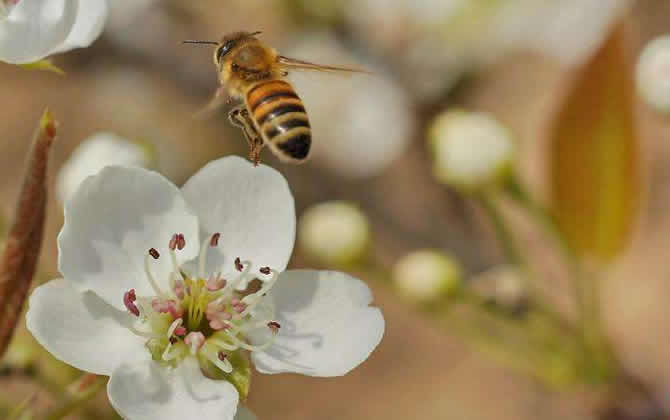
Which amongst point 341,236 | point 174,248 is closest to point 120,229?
point 174,248

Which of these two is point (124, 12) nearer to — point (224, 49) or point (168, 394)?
point (224, 49)

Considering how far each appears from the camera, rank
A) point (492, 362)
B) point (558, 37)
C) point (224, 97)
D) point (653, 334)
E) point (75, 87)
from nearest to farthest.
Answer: point (224, 97), point (653, 334), point (492, 362), point (558, 37), point (75, 87)

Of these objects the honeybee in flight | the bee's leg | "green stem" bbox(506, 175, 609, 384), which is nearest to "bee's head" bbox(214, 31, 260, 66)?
the honeybee in flight

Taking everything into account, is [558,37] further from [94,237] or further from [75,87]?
[94,237]

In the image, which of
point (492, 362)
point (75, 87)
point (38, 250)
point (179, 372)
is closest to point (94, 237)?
point (38, 250)

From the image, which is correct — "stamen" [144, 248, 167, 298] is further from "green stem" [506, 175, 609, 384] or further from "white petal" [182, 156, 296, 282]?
"green stem" [506, 175, 609, 384]

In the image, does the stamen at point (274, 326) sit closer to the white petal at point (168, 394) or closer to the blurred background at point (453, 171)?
the white petal at point (168, 394)
